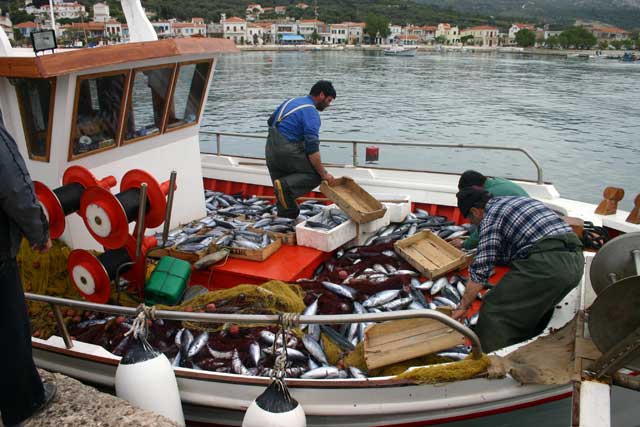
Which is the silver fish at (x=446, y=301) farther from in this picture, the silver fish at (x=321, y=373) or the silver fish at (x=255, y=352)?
the silver fish at (x=255, y=352)

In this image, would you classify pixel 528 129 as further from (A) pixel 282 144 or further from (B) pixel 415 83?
(A) pixel 282 144

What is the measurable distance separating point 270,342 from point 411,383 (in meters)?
1.37

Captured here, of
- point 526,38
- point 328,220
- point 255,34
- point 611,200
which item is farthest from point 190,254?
point 255,34

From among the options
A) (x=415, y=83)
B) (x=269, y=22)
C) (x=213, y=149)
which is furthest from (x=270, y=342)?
(x=269, y=22)

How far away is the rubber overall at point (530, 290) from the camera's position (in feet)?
12.8

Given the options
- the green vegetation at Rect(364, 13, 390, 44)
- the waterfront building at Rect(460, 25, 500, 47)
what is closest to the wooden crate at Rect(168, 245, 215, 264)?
the green vegetation at Rect(364, 13, 390, 44)

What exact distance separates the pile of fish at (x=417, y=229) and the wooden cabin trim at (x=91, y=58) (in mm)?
3112

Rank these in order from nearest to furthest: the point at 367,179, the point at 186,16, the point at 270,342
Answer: the point at 270,342 → the point at 367,179 → the point at 186,16

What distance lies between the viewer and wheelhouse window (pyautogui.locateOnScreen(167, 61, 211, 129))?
6273 millimetres

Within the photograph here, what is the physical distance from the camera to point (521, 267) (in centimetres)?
401

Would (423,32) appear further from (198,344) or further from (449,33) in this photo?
(198,344)

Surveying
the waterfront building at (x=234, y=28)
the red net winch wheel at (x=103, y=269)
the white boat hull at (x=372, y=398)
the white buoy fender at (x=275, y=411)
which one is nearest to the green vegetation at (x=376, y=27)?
the waterfront building at (x=234, y=28)

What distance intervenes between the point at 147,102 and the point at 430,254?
3.72m

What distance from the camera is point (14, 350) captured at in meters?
2.98
